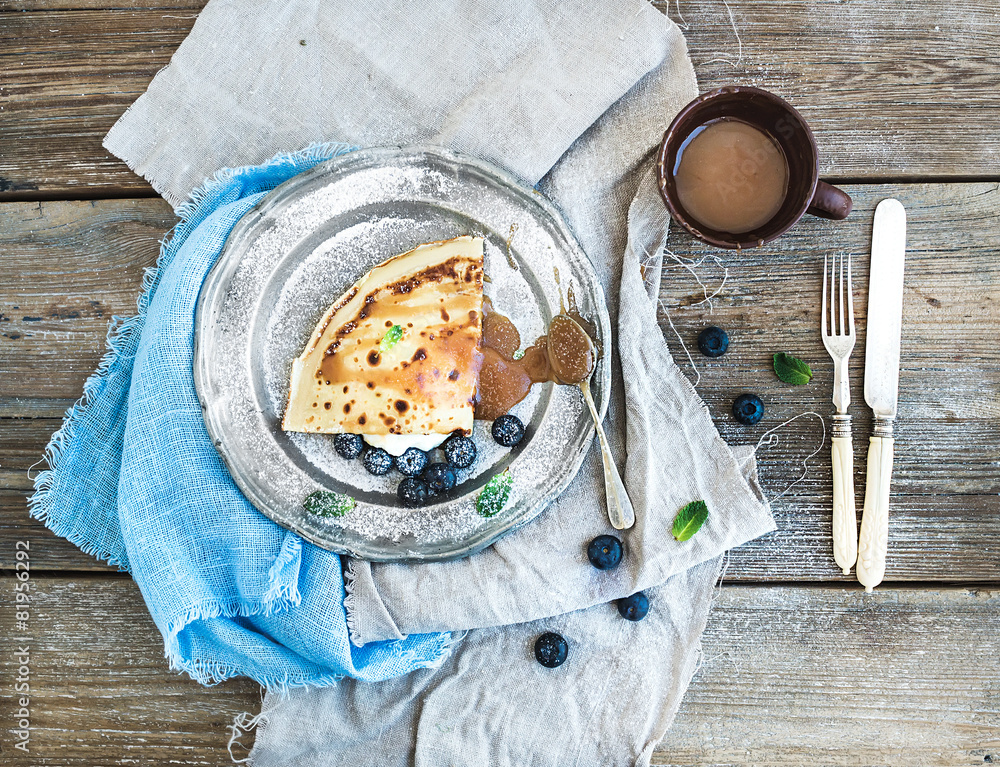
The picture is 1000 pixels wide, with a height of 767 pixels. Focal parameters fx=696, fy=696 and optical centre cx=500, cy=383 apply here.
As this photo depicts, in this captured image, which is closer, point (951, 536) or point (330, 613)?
point (330, 613)

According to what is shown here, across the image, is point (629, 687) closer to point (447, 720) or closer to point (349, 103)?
point (447, 720)

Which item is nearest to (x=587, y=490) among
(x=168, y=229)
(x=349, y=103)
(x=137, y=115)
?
(x=349, y=103)

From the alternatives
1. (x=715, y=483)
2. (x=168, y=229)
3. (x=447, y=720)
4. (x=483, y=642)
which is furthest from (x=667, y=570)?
(x=168, y=229)

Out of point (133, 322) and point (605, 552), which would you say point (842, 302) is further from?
point (133, 322)

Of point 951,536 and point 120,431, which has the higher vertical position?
point 120,431

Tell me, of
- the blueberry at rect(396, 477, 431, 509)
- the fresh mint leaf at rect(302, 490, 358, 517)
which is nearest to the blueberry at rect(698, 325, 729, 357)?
the blueberry at rect(396, 477, 431, 509)

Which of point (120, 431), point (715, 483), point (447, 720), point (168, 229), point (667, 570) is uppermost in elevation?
point (168, 229)

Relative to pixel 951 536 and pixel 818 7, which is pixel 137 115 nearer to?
pixel 818 7
